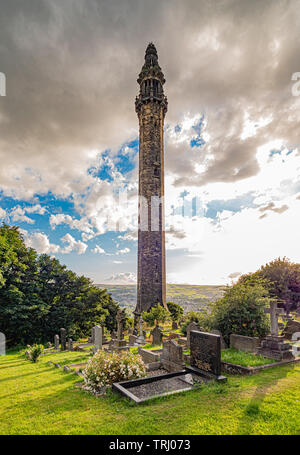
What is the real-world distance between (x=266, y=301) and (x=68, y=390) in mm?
10132

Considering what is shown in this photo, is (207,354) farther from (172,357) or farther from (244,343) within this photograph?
(244,343)

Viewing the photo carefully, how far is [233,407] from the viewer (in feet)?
16.8

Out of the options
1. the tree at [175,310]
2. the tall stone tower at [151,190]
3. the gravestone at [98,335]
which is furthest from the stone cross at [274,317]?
the tree at [175,310]

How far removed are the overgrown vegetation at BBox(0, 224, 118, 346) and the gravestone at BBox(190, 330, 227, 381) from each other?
55.3ft

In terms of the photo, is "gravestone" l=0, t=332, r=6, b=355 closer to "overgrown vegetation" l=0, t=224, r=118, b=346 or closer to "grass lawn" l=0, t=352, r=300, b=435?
"overgrown vegetation" l=0, t=224, r=118, b=346

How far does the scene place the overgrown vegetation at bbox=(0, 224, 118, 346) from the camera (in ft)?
65.9

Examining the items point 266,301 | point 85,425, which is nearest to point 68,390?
point 85,425

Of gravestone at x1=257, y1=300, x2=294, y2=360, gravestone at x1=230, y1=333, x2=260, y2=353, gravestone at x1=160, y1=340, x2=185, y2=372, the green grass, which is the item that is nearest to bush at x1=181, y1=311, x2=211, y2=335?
gravestone at x1=230, y1=333, x2=260, y2=353

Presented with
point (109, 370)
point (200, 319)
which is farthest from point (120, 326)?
point (109, 370)

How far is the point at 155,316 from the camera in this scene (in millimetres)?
25172

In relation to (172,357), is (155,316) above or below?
below

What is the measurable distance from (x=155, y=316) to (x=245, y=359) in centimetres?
1705

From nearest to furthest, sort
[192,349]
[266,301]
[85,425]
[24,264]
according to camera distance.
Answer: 1. [85,425]
2. [192,349]
3. [266,301]
4. [24,264]
